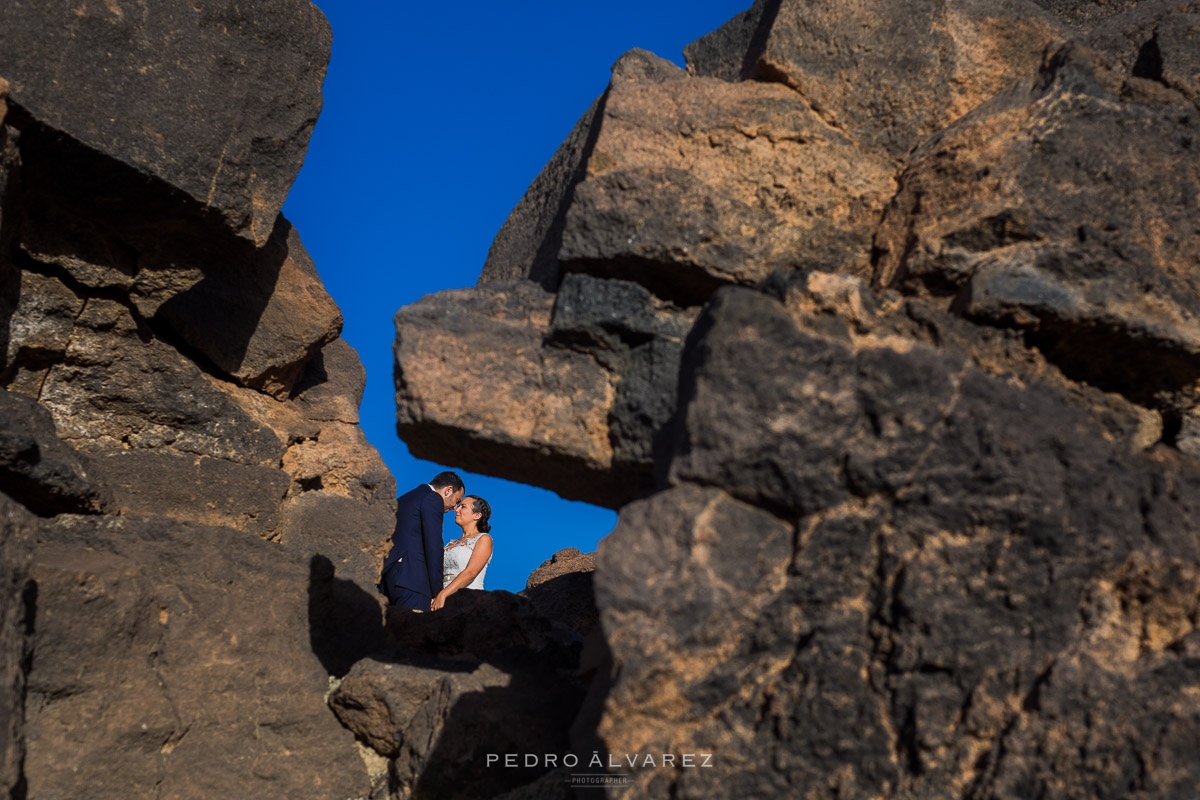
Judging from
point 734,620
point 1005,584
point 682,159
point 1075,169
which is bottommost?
point 734,620

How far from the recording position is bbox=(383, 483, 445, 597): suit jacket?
4.87 meters

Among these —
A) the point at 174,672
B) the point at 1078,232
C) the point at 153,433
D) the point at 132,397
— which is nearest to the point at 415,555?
the point at 153,433

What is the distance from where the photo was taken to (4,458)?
2.76m

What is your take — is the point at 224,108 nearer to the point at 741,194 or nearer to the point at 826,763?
the point at 741,194

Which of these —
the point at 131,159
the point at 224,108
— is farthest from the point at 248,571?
the point at 224,108

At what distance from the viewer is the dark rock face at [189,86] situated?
3023mm

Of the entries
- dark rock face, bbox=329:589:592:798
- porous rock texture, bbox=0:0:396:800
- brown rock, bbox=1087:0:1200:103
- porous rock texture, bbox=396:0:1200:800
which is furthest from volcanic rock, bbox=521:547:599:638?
brown rock, bbox=1087:0:1200:103

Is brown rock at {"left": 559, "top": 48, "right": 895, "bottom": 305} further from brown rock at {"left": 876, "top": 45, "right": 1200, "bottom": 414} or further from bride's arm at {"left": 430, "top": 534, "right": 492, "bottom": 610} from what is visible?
bride's arm at {"left": 430, "top": 534, "right": 492, "bottom": 610}

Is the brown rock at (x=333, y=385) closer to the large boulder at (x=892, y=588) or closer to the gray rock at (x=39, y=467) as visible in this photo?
the gray rock at (x=39, y=467)

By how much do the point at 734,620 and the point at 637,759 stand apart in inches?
14.2

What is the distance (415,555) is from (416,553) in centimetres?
1

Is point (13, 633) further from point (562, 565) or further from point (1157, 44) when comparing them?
point (562, 565)

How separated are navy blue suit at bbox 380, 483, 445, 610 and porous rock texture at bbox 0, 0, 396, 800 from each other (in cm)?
77

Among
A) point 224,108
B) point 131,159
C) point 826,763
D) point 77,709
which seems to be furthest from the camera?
point 224,108
